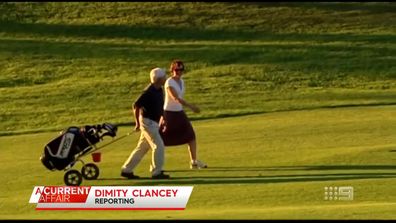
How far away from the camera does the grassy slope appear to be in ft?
97.7

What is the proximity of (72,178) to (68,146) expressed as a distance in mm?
606

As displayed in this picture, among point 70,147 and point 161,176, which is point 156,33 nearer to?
point 70,147

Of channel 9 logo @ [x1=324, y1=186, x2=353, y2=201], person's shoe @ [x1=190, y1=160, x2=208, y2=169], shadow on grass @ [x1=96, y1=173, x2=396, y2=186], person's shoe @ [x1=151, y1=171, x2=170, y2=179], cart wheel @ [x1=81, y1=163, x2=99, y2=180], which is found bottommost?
channel 9 logo @ [x1=324, y1=186, x2=353, y2=201]

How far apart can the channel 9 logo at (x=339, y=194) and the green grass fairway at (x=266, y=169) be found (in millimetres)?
110

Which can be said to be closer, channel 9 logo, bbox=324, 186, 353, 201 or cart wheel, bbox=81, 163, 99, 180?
channel 9 logo, bbox=324, 186, 353, 201

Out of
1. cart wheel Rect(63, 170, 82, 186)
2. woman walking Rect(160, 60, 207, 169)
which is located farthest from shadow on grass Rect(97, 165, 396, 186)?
woman walking Rect(160, 60, 207, 169)

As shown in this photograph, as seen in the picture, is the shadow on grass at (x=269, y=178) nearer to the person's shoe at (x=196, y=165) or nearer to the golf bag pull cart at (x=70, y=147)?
the golf bag pull cart at (x=70, y=147)

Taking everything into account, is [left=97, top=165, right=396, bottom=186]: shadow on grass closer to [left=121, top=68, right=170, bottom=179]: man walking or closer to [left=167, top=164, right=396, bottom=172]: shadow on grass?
[left=167, top=164, right=396, bottom=172]: shadow on grass

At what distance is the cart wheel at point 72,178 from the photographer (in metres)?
15.4

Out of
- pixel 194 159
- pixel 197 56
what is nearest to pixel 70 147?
pixel 194 159

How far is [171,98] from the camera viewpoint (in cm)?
1700

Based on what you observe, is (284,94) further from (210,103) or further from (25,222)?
(25,222)

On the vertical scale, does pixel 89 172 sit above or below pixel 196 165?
below

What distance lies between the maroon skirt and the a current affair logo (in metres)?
2.73
